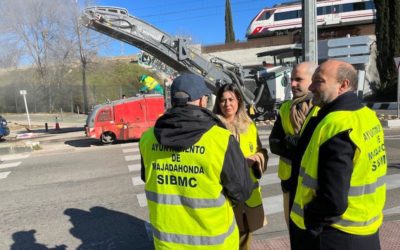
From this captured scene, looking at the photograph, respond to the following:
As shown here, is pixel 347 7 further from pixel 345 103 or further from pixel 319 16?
pixel 345 103

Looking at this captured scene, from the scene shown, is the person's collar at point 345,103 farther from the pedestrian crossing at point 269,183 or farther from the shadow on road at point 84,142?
the shadow on road at point 84,142

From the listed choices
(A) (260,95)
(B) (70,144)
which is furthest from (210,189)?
(A) (260,95)

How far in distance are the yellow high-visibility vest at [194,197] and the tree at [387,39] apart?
2578 cm

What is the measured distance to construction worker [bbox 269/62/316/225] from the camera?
3.20 metres

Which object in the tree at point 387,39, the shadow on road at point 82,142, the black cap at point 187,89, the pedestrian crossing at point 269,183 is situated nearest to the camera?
the black cap at point 187,89

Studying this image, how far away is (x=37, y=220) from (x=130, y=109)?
8.09 m

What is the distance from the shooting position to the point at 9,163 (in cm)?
1123

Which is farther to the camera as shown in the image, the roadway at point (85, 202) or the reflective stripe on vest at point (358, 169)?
the roadway at point (85, 202)

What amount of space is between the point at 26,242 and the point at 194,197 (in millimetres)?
3738

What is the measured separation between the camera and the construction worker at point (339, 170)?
81.0 inches

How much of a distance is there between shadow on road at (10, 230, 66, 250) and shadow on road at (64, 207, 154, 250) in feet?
1.38

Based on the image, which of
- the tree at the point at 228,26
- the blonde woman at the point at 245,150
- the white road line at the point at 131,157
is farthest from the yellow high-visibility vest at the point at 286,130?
the tree at the point at 228,26

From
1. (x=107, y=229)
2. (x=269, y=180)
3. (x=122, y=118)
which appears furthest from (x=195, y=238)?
(x=122, y=118)

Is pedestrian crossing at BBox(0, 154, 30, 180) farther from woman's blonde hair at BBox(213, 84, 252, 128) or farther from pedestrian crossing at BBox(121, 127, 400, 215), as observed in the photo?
woman's blonde hair at BBox(213, 84, 252, 128)
